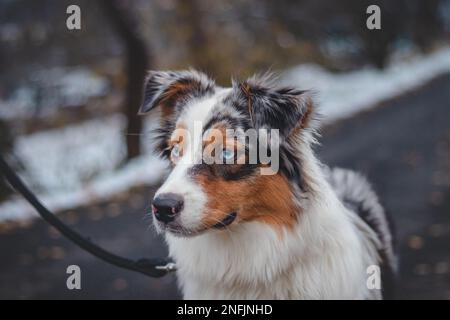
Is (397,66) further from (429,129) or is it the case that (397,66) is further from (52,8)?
(52,8)

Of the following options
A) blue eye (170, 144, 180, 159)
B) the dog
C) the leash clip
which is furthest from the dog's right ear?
the leash clip

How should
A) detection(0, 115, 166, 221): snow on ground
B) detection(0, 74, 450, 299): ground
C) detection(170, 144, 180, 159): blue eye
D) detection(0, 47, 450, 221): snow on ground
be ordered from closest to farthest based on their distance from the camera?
detection(170, 144, 180, 159): blue eye, detection(0, 74, 450, 299): ground, detection(0, 115, 166, 221): snow on ground, detection(0, 47, 450, 221): snow on ground

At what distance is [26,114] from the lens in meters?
12.1

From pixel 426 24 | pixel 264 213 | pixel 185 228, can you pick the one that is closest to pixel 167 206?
pixel 185 228

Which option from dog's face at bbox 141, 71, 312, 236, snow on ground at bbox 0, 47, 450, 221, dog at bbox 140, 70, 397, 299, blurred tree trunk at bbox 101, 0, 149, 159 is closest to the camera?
dog's face at bbox 141, 71, 312, 236

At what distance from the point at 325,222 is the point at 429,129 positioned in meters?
9.91

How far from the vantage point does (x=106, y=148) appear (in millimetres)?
11969

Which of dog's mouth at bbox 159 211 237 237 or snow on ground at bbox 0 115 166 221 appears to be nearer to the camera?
dog's mouth at bbox 159 211 237 237

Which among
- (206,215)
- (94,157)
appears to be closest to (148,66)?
(94,157)

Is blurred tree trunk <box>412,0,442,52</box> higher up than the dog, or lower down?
higher up

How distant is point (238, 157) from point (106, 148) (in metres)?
8.93

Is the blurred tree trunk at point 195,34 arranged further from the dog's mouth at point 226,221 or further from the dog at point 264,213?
the dog's mouth at point 226,221

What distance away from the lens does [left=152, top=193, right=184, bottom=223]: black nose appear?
3076 millimetres

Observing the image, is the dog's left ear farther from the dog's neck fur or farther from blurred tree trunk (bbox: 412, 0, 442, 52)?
blurred tree trunk (bbox: 412, 0, 442, 52)
